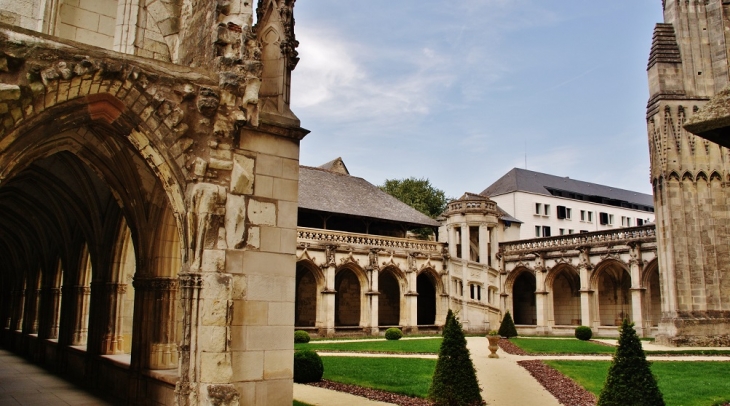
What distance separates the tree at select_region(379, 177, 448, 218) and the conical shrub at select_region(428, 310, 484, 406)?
144 ft

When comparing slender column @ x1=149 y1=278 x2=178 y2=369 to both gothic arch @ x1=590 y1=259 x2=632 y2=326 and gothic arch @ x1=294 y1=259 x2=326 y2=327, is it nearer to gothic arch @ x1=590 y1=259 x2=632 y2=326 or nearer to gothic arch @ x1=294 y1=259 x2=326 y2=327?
gothic arch @ x1=294 y1=259 x2=326 y2=327

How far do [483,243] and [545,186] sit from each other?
19334 millimetres

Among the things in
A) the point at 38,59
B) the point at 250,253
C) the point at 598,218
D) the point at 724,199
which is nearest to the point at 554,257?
the point at 724,199

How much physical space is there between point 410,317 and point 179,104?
26553 mm

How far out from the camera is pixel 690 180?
2278 centimetres

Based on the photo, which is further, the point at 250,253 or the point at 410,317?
the point at 410,317

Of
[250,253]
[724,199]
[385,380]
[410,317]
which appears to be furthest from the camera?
[410,317]

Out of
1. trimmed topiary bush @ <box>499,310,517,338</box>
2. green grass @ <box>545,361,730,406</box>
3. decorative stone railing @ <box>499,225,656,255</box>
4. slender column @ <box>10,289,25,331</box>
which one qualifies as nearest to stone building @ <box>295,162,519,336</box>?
decorative stone railing @ <box>499,225,656,255</box>

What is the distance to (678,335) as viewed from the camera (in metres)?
21.7

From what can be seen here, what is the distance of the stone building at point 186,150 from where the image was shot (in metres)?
6.85

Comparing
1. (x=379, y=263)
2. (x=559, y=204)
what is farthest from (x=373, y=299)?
(x=559, y=204)

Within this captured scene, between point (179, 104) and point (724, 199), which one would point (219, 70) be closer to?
point (179, 104)

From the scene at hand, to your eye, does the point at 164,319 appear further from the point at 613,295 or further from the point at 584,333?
the point at 613,295

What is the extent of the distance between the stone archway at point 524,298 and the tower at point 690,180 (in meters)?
16.9
